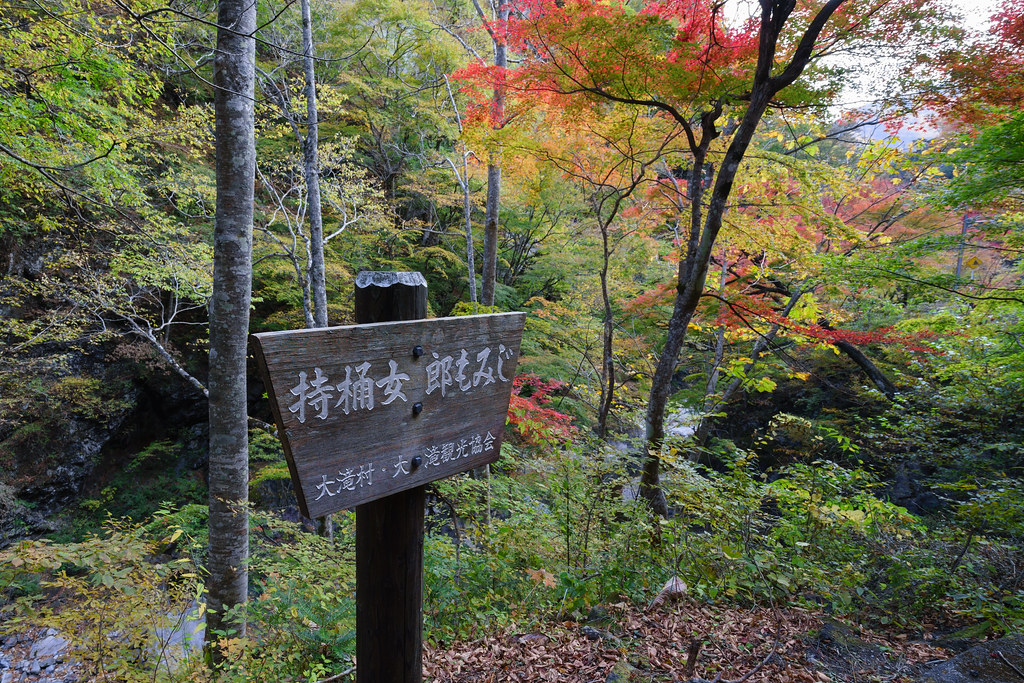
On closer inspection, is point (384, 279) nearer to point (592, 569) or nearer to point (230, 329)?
point (230, 329)

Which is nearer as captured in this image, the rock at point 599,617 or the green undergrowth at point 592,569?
the green undergrowth at point 592,569

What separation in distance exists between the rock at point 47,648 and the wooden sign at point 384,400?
7362mm

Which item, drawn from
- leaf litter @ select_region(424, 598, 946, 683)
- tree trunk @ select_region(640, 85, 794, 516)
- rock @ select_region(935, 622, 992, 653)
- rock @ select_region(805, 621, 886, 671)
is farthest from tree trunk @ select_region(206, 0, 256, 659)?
rock @ select_region(935, 622, 992, 653)

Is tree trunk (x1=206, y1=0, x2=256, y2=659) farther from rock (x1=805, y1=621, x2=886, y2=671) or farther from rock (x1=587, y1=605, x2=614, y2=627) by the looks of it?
rock (x1=805, y1=621, x2=886, y2=671)

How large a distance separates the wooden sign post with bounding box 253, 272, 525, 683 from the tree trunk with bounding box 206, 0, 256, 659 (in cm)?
306

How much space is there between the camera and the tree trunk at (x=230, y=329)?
398 centimetres

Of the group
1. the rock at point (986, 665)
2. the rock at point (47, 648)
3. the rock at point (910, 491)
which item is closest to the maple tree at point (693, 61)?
the rock at point (986, 665)

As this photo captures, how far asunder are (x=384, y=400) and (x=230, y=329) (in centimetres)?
333

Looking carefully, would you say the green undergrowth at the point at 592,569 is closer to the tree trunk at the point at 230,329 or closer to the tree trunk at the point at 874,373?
the tree trunk at the point at 230,329

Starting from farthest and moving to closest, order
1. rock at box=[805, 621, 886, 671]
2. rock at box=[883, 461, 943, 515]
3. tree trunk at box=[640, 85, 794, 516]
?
rock at box=[883, 461, 943, 515], tree trunk at box=[640, 85, 794, 516], rock at box=[805, 621, 886, 671]

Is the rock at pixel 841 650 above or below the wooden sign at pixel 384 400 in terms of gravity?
below

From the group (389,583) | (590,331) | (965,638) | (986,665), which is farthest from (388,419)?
(590,331)

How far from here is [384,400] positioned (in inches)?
60.7

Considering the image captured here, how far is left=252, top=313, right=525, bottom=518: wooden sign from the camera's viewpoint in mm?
1319
